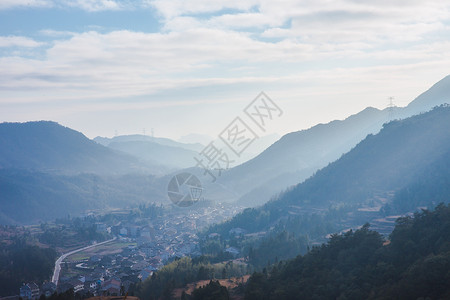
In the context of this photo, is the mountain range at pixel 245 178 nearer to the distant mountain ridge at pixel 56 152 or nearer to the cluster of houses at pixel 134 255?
the distant mountain ridge at pixel 56 152

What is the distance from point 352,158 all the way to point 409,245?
37.8 m

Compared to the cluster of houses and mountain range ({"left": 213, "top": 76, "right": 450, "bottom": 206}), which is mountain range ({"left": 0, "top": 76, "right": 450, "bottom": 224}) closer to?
mountain range ({"left": 213, "top": 76, "right": 450, "bottom": 206})

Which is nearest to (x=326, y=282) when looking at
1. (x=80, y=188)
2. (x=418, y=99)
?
(x=418, y=99)

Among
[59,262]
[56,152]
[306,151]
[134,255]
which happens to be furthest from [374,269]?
[56,152]

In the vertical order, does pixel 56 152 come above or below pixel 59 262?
above

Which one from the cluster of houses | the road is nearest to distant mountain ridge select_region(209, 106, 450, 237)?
the cluster of houses

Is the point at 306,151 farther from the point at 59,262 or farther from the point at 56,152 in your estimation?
the point at 56,152

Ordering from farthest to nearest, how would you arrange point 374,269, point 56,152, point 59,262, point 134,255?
point 56,152, point 134,255, point 59,262, point 374,269

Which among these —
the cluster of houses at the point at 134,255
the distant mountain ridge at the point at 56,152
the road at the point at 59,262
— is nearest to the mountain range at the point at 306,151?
the cluster of houses at the point at 134,255

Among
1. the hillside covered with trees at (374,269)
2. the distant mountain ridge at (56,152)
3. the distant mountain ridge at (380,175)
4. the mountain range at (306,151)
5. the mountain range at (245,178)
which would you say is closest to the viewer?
the hillside covered with trees at (374,269)

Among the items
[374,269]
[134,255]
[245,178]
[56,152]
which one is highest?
[56,152]

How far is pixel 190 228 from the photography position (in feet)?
216

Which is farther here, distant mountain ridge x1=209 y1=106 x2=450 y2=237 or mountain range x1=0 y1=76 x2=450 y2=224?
mountain range x1=0 y1=76 x2=450 y2=224

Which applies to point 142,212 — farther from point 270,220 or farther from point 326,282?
point 326,282
